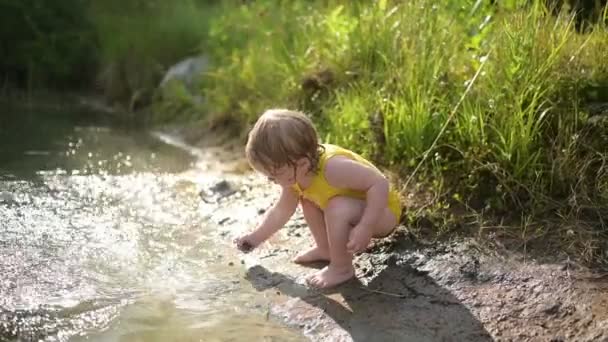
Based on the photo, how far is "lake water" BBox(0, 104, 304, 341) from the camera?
2.35m

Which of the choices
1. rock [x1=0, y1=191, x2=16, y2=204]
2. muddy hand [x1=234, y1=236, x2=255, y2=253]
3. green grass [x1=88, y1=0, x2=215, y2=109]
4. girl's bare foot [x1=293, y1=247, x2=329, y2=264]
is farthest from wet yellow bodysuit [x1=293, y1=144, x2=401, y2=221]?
green grass [x1=88, y1=0, x2=215, y2=109]

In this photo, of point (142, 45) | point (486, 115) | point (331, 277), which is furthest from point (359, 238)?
point (142, 45)

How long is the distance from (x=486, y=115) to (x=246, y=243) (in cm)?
123

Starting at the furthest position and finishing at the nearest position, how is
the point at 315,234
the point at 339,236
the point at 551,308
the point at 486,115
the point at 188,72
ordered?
the point at 188,72 → the point at 486,115 → the point at 315,234 → the point at 339,236 → the point at 551,308

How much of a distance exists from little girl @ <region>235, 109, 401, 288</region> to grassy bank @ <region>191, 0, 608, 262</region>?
0.41 metres

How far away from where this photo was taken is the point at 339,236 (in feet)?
8.68

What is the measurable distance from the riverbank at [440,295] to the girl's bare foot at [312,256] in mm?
41

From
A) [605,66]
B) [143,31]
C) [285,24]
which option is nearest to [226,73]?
[285,24]

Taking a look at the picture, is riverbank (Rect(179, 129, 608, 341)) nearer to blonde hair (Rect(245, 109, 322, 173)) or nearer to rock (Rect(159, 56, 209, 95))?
blonde hair (Rect(245, 109, 322, 173))

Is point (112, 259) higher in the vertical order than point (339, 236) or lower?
lower

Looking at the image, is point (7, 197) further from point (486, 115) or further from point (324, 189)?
point (486, 115)

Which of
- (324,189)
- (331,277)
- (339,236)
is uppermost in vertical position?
(324,189)

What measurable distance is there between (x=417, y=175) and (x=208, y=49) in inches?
168

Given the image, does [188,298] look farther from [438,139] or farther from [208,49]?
[208,49]
